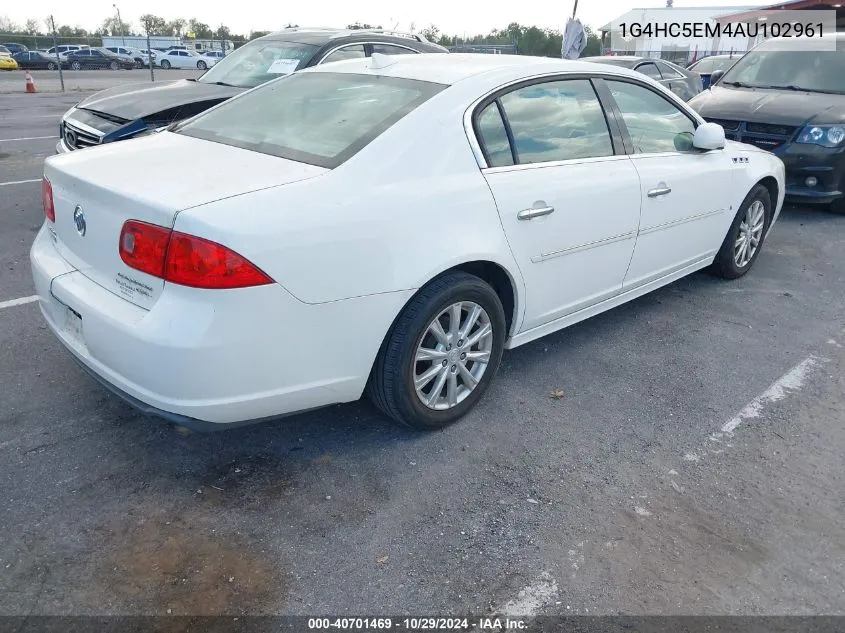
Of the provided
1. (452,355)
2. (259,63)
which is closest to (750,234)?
(452,355)

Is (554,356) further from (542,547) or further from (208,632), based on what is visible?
(208,632)

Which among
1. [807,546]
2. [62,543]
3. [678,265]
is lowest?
[807,546]

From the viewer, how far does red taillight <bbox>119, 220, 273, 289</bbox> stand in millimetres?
2404

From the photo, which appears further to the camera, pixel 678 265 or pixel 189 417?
pixel 678 265

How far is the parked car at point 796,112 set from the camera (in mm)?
7094

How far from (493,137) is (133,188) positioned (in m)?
1.59

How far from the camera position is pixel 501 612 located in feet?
7.53

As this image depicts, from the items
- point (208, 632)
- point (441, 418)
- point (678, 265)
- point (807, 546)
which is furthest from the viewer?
point (678, 265)

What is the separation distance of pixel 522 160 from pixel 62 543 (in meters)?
2.49

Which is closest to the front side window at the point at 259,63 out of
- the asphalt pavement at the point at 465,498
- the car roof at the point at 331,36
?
the car roof at the point at 331,36

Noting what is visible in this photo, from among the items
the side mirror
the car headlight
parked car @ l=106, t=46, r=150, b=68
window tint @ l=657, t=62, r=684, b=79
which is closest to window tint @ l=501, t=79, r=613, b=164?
the side mirror

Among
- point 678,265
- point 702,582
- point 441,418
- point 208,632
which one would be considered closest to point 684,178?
point 678,265

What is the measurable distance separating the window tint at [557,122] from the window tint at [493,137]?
67 millimetres

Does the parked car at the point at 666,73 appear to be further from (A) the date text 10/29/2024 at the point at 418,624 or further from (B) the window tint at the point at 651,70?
(A) the date text 10/29/2024 at the point at 418,624
